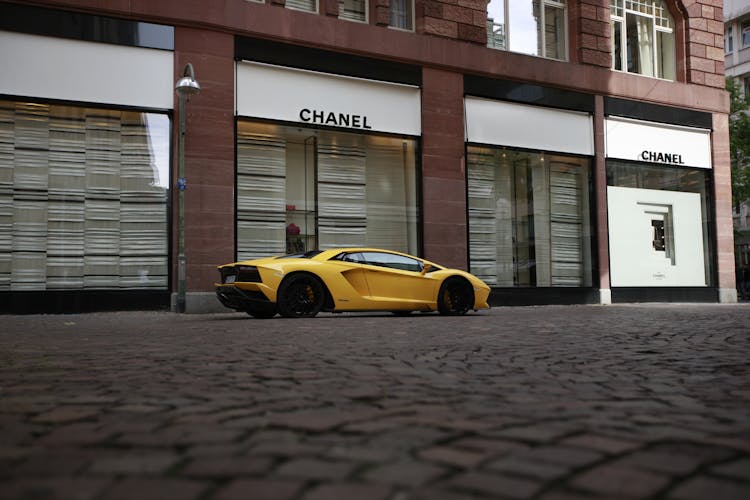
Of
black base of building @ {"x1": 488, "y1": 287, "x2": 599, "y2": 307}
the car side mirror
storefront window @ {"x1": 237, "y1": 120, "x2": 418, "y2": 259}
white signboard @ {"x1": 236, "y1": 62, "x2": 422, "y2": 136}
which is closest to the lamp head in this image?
white signboard @ {"x1": 236, "y1": 62, "x2": 422, "y2": 136}

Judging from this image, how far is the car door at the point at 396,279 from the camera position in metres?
12.1

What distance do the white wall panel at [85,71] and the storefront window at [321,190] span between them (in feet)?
6.33

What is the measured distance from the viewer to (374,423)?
115 inches

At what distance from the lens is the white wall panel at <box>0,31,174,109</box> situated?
13.6 meters

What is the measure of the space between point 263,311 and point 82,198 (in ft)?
16.0

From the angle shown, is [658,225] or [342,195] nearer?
[342,195]

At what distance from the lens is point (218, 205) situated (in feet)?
48.7

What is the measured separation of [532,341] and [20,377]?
4513 mm

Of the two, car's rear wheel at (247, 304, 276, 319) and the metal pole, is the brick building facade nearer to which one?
the metal pole

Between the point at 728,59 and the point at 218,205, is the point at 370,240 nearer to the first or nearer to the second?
the point at 218,205

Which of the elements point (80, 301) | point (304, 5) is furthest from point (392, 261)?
point (304, 5)

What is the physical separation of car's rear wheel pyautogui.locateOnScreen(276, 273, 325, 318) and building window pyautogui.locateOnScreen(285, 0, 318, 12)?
7.58 m

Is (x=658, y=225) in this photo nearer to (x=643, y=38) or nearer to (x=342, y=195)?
(x=643, y=38)

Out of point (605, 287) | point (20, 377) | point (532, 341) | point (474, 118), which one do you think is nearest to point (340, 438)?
point (20, 377)
